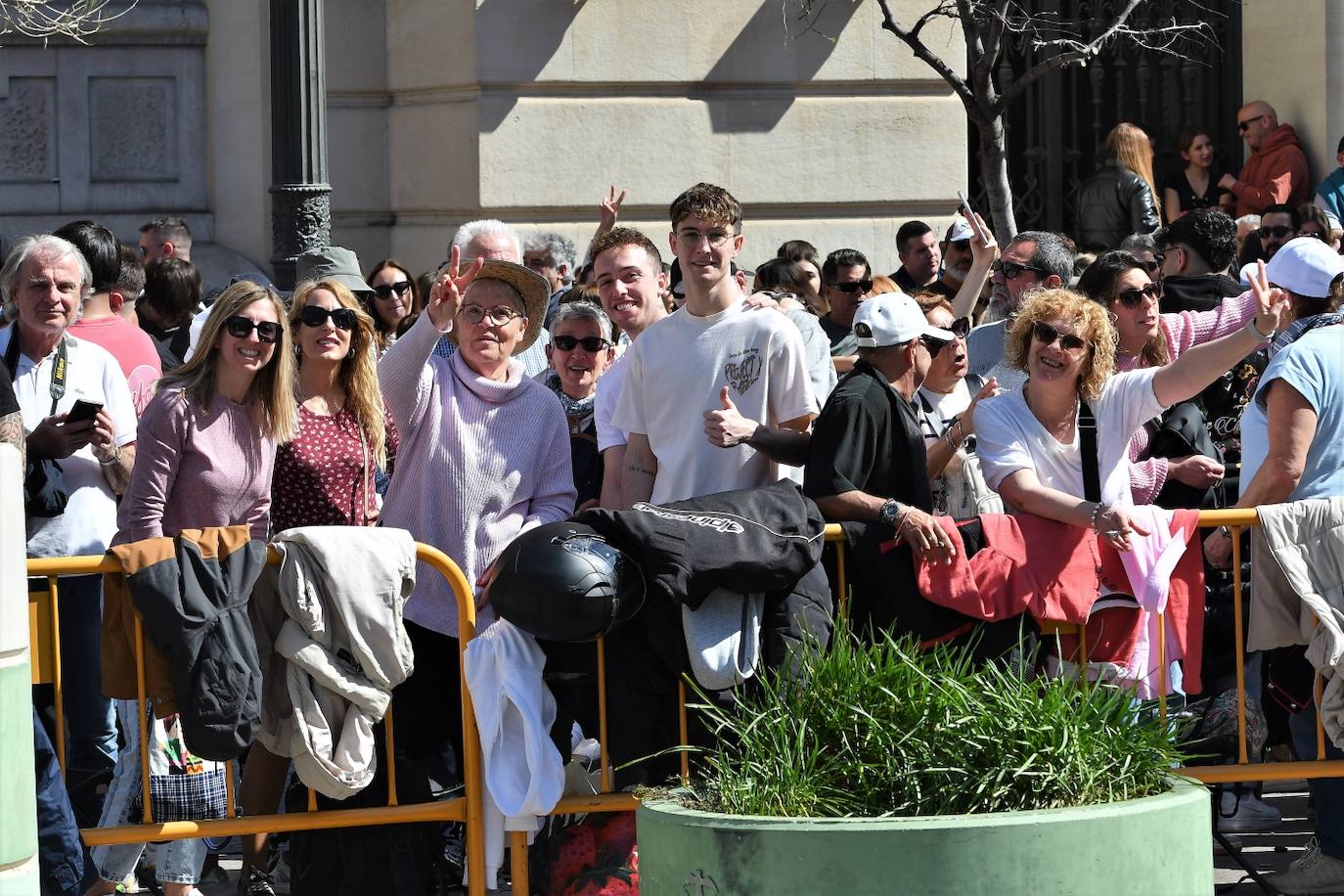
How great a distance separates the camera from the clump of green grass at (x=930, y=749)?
4418 millimetres

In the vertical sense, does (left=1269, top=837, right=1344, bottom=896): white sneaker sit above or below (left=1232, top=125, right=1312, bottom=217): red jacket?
below

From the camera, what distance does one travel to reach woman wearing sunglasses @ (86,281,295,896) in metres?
6.10

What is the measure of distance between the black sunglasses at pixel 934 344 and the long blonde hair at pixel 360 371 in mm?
1864

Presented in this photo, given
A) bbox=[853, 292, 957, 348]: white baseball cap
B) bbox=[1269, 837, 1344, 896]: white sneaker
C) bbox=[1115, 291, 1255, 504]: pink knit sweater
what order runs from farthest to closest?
bbox=[1115, 291, 1255, 504]: pink knit sweater < bbox=[1269, 837, 1344, 896]: white sneaker < bbox=[853, 292, 957, 348]: white baseball cap

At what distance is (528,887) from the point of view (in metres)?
5.94

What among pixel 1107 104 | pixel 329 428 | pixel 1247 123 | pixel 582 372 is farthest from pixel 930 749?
pixel 1107 104

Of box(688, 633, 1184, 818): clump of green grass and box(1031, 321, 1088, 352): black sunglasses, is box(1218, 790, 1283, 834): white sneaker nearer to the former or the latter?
box(1031, 321, 1088, 352): black sunglasses

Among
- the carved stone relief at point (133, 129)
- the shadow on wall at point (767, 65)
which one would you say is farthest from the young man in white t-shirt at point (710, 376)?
the carved stone relief at point (133, 129)

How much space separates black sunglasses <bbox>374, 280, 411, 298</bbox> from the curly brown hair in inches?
108

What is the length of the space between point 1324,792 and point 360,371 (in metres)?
3.30

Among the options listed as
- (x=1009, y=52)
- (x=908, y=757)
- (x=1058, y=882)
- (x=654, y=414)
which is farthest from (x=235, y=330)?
(x=1009, y=52)

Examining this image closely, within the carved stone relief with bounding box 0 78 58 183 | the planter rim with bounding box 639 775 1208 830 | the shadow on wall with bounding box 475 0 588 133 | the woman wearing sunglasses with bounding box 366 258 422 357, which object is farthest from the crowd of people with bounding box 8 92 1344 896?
the carved stone relief with bounding box 0 78 58 183

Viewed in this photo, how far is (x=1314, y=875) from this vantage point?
6.51 meters

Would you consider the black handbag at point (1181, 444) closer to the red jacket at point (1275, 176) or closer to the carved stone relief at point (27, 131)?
the red jacket at point (1275, 176)
